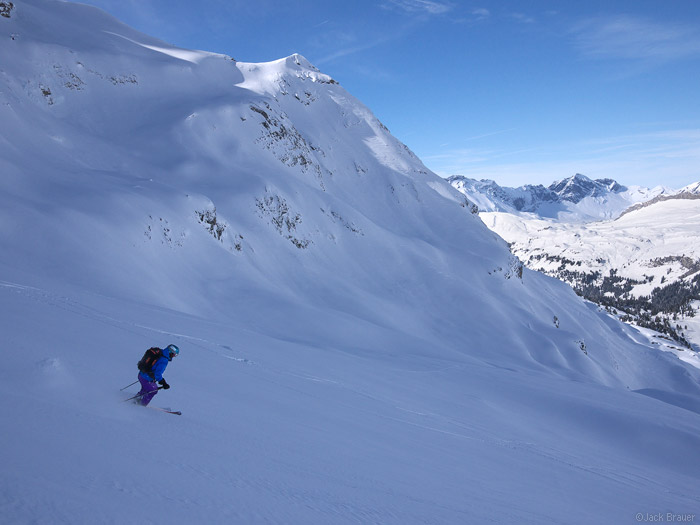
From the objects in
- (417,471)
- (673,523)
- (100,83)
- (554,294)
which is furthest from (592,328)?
(100,83)

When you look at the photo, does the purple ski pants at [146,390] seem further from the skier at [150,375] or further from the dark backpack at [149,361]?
the dark backpack at [149,361]

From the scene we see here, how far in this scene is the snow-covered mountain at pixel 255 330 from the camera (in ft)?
18.2

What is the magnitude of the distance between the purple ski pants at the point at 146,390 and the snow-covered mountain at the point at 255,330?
0.48 m

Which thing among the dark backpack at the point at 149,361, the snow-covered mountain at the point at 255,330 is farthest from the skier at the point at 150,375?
the snow-covered mountain at the point at 255,330

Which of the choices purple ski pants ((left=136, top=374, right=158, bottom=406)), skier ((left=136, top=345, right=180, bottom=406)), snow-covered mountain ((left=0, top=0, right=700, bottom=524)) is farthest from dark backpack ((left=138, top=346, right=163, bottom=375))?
snow-covered mountain ((left=0, top=0, right=700, bottom=524))

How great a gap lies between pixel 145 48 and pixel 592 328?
297 feet

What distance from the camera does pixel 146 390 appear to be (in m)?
7.26

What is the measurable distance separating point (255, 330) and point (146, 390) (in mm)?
16966

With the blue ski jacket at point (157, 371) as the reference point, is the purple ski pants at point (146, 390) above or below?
below

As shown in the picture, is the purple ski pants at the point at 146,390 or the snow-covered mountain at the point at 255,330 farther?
the purple ski pants at the point at 146,390

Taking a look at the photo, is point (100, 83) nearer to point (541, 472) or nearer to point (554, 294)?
point (541, 472)

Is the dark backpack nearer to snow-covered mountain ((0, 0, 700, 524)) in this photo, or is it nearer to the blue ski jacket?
the blue ski jacket

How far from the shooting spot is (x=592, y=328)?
75500 millimetres

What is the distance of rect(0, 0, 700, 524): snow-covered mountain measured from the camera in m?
5.56
